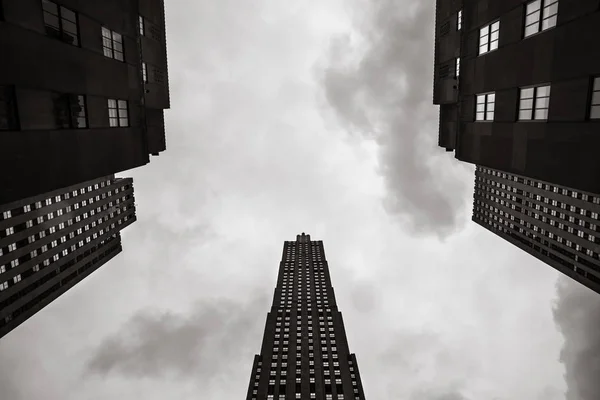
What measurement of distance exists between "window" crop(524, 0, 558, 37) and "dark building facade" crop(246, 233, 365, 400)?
101 meters

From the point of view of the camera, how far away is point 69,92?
2031 centimetres

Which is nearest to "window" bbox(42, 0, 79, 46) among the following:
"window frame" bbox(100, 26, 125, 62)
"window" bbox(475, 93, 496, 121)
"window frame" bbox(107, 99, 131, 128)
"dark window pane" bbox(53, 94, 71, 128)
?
"window frame" bbox(100, 26, 125, 62)

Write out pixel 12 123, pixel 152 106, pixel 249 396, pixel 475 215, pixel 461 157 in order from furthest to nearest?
pixel 475 215 → pixel 249 396 → pixel 152 106 → pixel 461 157 → pixel 12 123

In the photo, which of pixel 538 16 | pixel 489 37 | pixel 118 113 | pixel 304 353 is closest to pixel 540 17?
pixel 538 16

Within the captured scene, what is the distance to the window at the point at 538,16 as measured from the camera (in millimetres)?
18844

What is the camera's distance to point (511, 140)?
23281 mm

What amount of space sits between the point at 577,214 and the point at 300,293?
100458 millimetres

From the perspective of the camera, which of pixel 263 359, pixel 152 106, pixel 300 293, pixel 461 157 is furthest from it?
pixel 300 293

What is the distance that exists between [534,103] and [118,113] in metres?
26.4

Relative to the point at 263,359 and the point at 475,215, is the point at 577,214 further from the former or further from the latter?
the point at 263,359

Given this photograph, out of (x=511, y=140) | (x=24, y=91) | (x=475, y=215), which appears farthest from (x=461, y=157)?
(x=475, y=215)

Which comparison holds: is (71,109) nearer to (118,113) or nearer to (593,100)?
(118,113)

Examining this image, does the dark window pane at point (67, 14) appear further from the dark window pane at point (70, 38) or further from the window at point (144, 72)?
the window at point (144, 72)

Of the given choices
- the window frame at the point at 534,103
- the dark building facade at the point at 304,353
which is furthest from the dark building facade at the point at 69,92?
the dark building facade at the point at 304,353
